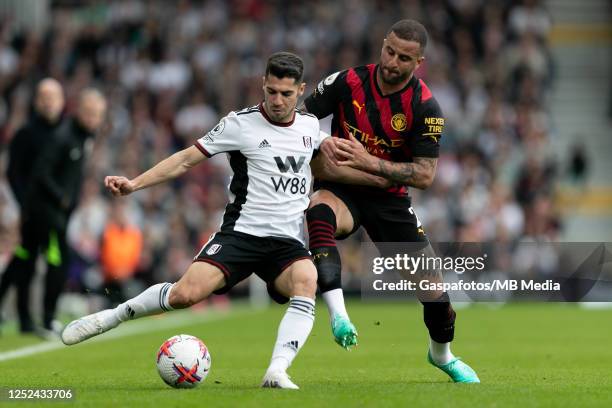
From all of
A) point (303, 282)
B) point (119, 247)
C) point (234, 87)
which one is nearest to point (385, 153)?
point (303, 282)

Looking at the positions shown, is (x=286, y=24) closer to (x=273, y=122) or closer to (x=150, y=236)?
(x=150, y=236)

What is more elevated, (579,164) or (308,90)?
(308,90)

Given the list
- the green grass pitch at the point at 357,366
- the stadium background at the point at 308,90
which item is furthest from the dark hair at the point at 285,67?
the stadium background at the point at 308,90

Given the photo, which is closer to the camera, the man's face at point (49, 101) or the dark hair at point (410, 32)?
the dark hair at point (410, 32)

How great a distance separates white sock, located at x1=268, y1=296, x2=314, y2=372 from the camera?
7805mm

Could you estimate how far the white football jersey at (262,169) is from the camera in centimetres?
822

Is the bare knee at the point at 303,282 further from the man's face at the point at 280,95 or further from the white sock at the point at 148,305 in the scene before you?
the man's face at the point at 280,95

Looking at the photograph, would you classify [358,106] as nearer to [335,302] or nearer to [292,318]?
[335,302]

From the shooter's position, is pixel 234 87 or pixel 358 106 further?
pixel 234 87

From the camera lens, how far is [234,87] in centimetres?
2417

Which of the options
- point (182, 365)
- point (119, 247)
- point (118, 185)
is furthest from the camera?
point (119, 247)

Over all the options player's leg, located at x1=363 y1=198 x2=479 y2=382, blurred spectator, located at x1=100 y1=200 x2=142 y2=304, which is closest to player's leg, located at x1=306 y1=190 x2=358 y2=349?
player's leg, located at x1=363 y1=198 x2=479 y2=382

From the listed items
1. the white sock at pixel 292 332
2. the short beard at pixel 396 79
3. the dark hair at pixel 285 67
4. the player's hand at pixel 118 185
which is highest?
the dark hair at pixel 285 67

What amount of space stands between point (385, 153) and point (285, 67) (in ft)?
3.93
